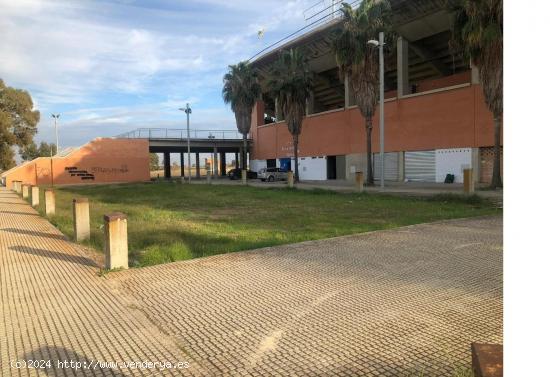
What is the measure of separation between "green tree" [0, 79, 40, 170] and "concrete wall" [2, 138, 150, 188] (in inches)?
286

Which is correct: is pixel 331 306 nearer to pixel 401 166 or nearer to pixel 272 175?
pixel 401 166

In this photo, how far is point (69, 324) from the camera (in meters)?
4.77

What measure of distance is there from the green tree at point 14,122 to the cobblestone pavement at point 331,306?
60616 millimetres

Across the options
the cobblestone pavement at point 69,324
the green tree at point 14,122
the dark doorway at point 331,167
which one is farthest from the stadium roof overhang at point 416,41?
the green tree at point 14,122

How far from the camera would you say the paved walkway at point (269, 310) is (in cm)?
382

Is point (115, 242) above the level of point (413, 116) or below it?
below

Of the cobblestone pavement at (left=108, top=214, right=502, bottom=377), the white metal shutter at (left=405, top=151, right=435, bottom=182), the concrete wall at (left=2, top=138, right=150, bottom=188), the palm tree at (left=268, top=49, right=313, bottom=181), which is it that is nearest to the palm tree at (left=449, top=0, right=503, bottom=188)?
the white metal shutter at (left=405, top=151, right=435, bottom=182)

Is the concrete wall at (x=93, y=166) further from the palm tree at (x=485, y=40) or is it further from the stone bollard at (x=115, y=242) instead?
the stone bollard at (x=115, y=242)

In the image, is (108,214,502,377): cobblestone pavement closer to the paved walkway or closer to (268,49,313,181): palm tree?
the paved walkway

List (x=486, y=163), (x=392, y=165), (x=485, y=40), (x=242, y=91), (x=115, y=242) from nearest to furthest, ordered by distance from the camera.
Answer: (x=115, y=242)
(x=485, y=40)
(x=486, y=163)
(x=392, y=165)
(x=242, y=91)

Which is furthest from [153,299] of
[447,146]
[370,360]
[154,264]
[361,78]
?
[447,146]

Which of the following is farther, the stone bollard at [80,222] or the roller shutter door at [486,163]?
the roller shutter door at [486,163]

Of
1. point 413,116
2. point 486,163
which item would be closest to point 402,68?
point 413,116

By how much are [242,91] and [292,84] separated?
1333 cm
